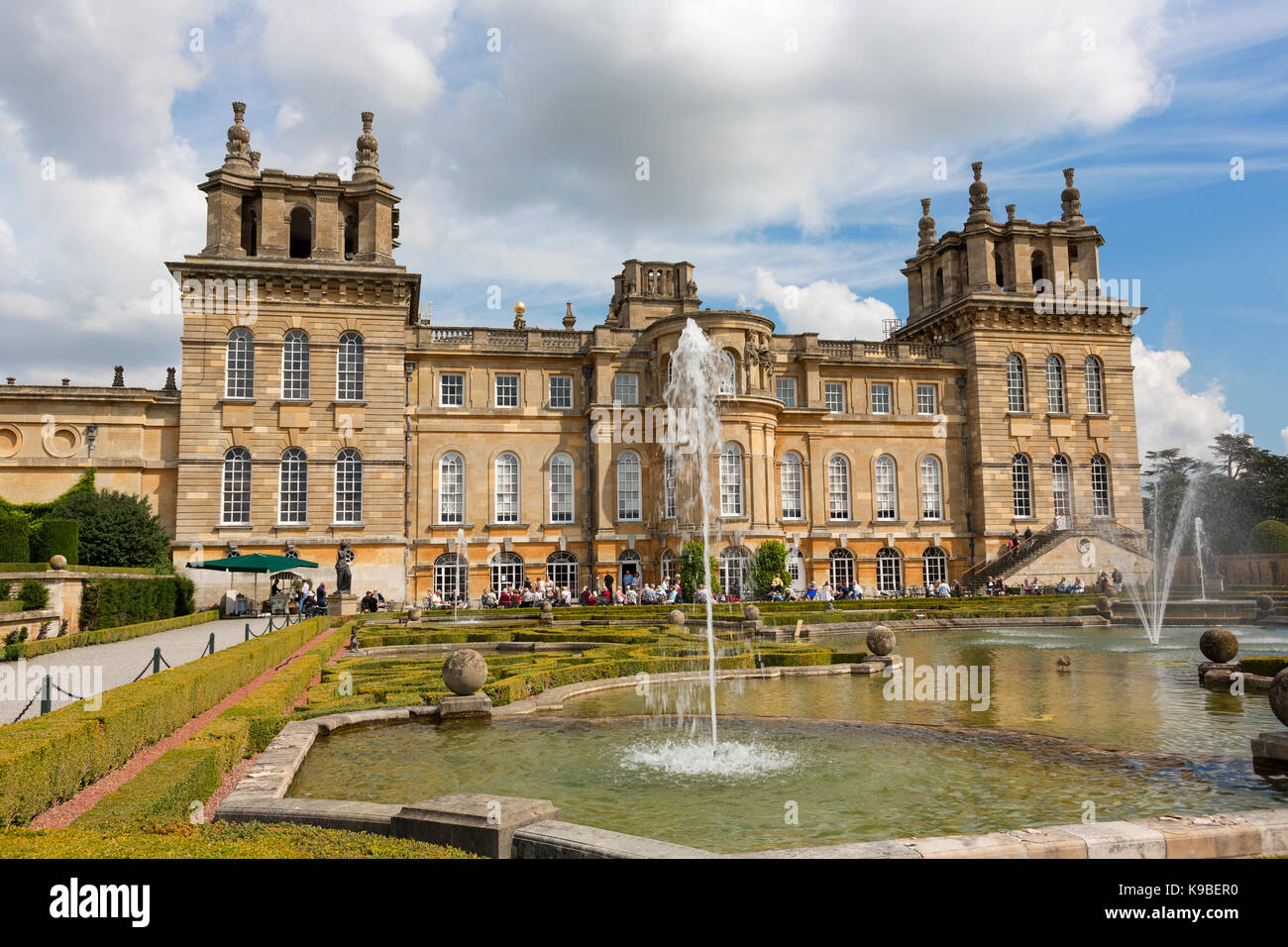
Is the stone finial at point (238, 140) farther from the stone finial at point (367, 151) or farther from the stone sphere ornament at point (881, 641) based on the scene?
the stone sphere ornament at point (881, 641)

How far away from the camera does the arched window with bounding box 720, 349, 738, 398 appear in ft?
118

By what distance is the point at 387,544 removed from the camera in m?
33.2

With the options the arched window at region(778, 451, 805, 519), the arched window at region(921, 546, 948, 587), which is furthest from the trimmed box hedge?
the arched window at region(921, 546, 948, 587)

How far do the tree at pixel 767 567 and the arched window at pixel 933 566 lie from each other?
973 centimetres

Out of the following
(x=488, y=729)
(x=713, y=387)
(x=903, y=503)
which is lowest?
(x=488, y=729)

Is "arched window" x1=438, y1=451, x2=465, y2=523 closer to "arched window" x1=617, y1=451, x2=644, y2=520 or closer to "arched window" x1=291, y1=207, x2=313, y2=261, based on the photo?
"arched window" x1=617, y1=451, x2=644, y2=520

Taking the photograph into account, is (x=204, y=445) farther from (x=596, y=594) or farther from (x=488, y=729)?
(x=488, y=729)

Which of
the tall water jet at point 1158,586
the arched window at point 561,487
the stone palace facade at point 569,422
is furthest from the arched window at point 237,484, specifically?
the tall water jet at point 1158,586

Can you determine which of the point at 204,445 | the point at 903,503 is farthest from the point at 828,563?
Result: the point at 204,445

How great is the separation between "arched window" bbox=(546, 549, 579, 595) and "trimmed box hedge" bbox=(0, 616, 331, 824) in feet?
79.2

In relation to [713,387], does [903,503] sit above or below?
below

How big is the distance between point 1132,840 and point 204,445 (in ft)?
111

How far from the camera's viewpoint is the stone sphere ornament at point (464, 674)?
12.0 metres
